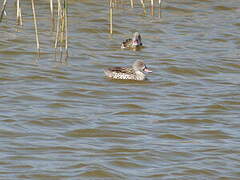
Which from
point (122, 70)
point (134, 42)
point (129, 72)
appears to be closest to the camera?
point (122, 70)

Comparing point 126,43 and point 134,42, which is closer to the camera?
point 134,42

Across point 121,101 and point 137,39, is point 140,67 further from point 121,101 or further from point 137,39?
point 137,39

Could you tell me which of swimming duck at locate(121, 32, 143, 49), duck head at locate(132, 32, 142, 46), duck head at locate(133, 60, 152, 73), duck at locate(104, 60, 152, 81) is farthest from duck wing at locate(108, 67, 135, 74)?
duck head at locate(132, 32, 142, 46)

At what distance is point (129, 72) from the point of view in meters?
12.7

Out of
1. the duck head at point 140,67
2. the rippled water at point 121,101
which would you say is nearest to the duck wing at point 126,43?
the rippled water at point 121,101

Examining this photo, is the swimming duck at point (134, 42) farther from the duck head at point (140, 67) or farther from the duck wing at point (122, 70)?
the duck wing at point (122, 70)

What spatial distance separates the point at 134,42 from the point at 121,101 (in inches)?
150

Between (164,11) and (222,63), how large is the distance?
4751mm

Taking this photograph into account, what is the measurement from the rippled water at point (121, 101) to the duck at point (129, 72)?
0.12m

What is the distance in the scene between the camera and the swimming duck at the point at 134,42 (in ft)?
48.5

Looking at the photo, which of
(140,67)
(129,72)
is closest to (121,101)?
(129,72)

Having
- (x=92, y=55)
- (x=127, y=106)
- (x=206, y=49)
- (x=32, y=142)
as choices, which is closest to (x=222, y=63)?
(x=206, y=49)

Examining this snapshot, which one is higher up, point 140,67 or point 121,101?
point 140,67

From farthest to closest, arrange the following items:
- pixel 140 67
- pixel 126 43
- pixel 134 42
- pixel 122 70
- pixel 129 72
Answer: pixel 126 43
pixel 134 42
pixel 140 67
pixel 129 72
pixel 122 70
